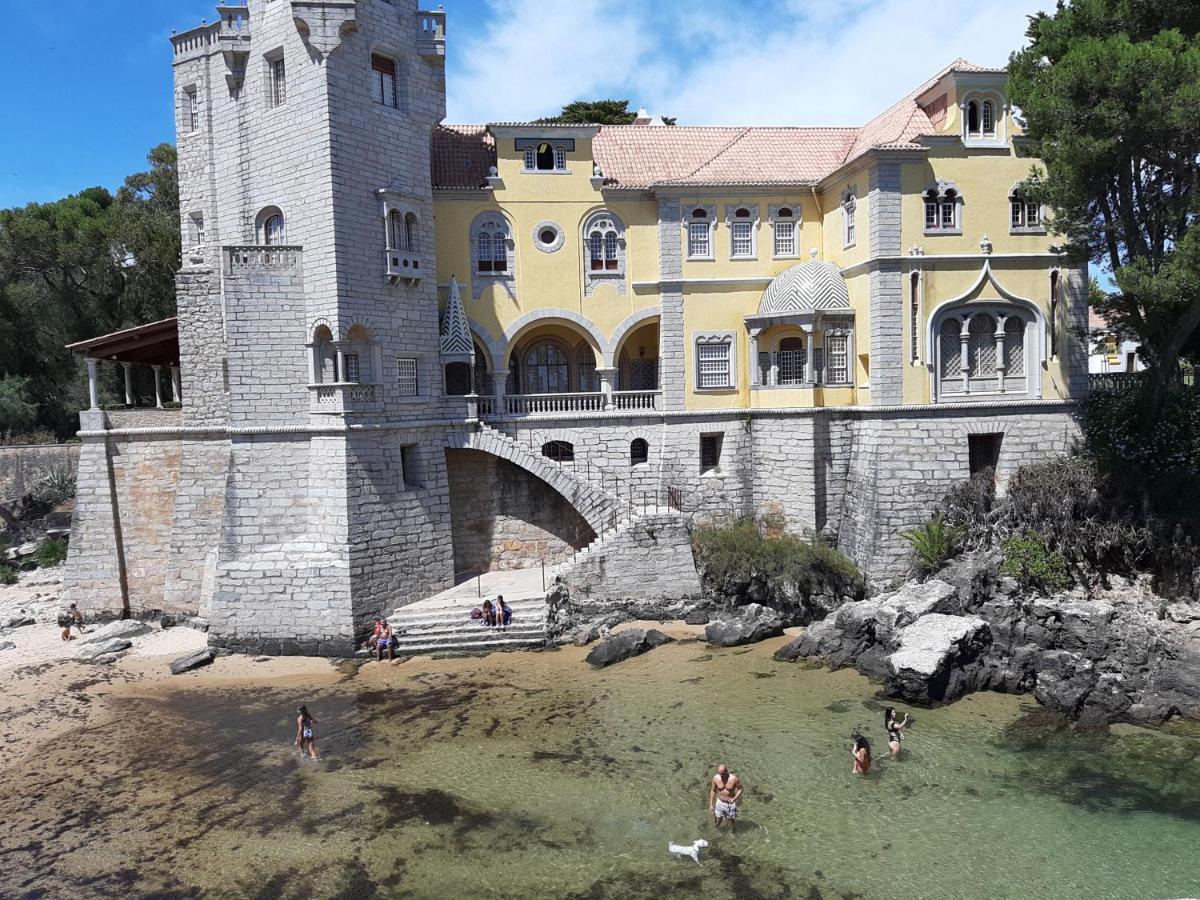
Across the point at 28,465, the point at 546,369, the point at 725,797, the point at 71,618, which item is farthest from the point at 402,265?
the point at 28,465

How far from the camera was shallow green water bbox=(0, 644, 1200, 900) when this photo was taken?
13570mm

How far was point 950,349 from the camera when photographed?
2609 centimetres

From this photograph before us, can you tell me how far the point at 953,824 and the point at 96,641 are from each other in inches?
952

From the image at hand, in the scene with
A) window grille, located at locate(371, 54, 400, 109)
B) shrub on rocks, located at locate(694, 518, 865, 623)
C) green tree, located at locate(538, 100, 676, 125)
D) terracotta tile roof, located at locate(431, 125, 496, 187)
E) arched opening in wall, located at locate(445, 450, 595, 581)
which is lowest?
shrub on rocks, located at locate(694, 518, 865, 623)

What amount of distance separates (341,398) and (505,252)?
335 inches

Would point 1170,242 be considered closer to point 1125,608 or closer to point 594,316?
point 1125,608

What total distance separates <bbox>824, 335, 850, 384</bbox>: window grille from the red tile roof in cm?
576

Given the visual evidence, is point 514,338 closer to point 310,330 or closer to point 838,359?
point 310,330

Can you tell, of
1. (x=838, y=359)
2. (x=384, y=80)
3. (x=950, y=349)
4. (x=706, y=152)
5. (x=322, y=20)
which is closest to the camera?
(x=322, y=20)

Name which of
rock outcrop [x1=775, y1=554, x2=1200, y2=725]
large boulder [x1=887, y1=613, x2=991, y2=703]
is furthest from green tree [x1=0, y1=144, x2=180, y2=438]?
large boulder [x1=887, y1=613, x2=991, y2=703]

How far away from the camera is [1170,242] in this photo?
21.6 metres

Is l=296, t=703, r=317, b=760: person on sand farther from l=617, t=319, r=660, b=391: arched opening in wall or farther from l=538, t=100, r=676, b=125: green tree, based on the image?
l=538, t=100, r=676, b=125: green tree

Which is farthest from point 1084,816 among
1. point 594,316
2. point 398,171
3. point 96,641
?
point 96,641

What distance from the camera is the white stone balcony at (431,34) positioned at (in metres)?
26.0
